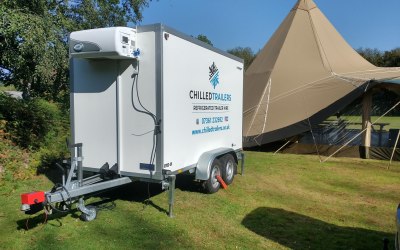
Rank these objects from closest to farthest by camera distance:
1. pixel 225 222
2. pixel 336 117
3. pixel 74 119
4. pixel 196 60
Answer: pixel 225 222, pixel 74 119, pixel 196 60, pixel 336 117

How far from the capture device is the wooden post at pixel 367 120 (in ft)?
39.0

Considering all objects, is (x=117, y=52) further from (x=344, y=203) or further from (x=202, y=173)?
(x=344, y=203)

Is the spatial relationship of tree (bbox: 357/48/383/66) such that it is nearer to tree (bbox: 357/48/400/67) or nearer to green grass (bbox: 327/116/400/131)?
tree (bbox: 357/48/400/67)

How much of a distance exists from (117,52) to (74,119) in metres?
1.60

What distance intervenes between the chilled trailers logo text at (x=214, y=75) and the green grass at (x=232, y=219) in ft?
7.27

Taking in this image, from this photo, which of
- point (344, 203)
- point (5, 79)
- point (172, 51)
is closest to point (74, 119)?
point (172, 51)

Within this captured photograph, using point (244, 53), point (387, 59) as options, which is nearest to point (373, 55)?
point (387, 59)

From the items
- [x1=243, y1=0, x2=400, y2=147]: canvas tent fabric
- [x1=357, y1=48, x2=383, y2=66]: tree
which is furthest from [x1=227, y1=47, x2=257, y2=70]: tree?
[x1=243, y1=0, x2=400, y2=147]: canvas tent fabric

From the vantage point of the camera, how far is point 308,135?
12.9 meters

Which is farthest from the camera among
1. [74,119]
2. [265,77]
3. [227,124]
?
[265,77]

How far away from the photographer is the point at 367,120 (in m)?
12.1

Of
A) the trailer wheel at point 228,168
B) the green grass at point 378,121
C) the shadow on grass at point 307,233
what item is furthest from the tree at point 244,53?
the shadow on grass at point 307,233

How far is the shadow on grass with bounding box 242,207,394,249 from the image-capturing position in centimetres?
499

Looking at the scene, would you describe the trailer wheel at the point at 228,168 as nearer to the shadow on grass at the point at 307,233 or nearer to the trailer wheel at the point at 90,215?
the shadow on grass at the point at 307,233
